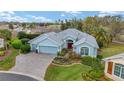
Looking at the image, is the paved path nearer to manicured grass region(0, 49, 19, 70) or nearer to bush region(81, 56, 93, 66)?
manicured grass region(0, 49, 19, 70)

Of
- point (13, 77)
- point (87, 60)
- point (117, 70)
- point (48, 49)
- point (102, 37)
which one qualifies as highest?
point (102, 37)

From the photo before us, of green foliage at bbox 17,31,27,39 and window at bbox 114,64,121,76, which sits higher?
green foliage at bbox 17,31,27,39

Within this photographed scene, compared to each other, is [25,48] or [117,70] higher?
[25,48]

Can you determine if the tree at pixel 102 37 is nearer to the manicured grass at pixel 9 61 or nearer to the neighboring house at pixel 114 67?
the neighboring house at pixel 114 67

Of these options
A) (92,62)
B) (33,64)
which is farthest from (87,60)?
(33,64)

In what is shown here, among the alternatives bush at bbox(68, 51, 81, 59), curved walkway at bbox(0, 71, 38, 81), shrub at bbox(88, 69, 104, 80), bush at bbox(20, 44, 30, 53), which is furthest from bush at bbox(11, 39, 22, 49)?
shrub at bbox(88, 69, 104, 80)

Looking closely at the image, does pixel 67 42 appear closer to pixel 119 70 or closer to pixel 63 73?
pixel 63 73
